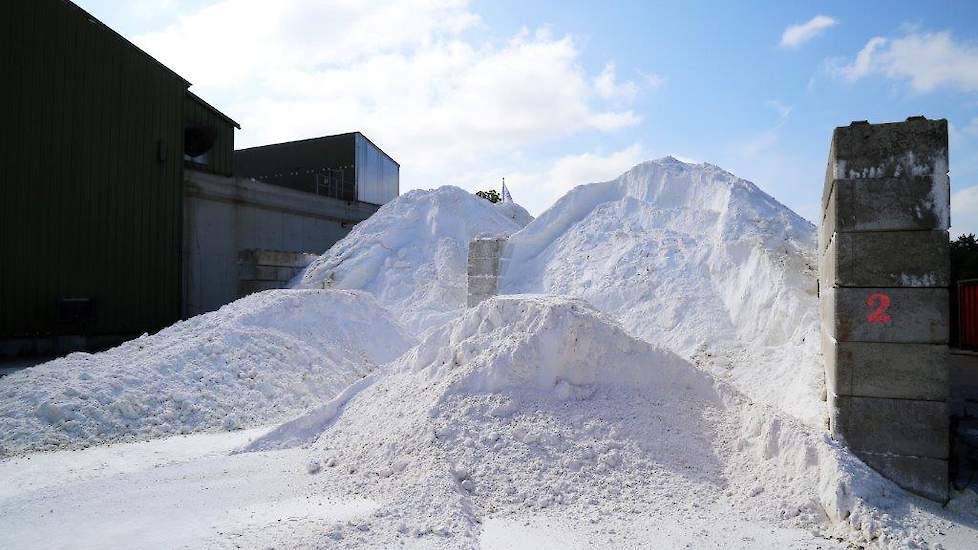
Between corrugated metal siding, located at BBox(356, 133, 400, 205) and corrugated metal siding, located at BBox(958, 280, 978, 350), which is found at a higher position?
corrugated metal siding, located at BBox(356, 133, 400, 205)

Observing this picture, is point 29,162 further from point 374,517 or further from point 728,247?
point 728,247

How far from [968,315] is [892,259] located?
1203 cm

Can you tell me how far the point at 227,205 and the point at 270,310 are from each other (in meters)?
7.99

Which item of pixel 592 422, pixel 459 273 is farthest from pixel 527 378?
pixel 459 273

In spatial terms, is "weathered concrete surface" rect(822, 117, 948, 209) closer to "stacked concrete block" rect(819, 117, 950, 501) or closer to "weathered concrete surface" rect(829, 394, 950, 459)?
"stacked concrete block" rect(819, 117, 950, 501)

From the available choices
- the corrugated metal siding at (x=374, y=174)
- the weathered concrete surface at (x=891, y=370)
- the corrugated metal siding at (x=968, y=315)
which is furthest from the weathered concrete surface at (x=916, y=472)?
the corrugated metal siding at (x=374, y=174)

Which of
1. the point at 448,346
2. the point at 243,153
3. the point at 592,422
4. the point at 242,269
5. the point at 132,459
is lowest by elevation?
the point at 132,459

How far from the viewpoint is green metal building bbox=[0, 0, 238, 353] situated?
40.0 feet

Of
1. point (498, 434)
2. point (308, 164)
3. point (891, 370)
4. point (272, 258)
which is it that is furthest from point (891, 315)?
point (308, 164)

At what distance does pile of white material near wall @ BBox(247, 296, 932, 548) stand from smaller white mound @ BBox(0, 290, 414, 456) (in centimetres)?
190

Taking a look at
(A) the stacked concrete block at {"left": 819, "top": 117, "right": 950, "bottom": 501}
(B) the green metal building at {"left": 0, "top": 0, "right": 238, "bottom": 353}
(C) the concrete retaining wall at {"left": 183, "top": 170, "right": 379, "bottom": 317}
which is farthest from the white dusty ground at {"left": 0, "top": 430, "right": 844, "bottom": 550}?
(C) the concrete retaining wall at {"left": 183, "top": 170, "right": 379, "bottom": 317}

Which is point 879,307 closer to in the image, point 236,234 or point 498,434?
point 498,434

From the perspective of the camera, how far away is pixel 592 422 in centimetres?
521

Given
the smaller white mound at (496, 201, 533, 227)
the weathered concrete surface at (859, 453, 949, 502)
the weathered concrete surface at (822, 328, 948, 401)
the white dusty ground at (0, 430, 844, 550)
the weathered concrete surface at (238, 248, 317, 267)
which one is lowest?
the white dusty ground at (0, 430, 844, 550)
